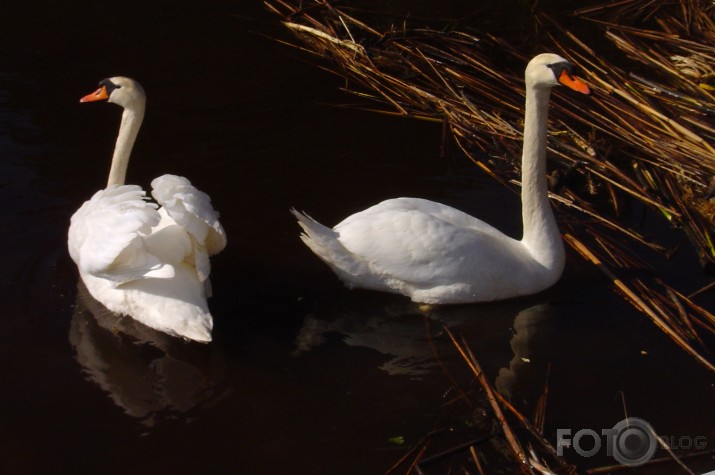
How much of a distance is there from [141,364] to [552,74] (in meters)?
3.40

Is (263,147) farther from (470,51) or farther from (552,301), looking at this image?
(552,301)

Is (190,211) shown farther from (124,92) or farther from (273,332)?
(124,92)

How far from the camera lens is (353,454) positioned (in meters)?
5.31

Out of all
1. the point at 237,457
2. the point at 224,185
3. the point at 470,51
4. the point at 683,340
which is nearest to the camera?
the point at 237,457

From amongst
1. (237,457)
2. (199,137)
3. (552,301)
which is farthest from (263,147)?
(237,457)

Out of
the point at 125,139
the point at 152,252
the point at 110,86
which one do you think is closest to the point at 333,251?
the point at 152,252

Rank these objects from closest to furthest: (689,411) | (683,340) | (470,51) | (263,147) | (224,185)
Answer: (689,411) → (683,340) → (224,185) → (263,147) → (470,51)

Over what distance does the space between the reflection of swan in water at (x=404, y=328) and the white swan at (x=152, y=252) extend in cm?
84

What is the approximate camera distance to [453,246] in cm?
646

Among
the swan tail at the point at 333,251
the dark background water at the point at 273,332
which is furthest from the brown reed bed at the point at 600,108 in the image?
the swan tail at the point at 333,251

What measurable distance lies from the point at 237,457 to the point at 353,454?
0.66 metres

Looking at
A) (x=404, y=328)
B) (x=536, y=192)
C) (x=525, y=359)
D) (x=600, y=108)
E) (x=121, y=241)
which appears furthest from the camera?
(x=600, y=108)

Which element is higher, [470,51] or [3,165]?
[470,51]

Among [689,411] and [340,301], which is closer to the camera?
[689,411]
